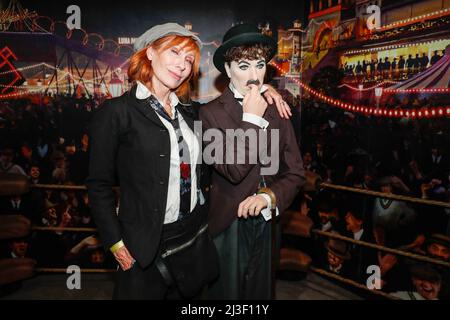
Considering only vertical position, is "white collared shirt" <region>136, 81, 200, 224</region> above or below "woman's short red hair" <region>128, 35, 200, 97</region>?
below

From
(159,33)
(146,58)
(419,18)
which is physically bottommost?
(146,58)

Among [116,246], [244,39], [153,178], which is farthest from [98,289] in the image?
[244,39]

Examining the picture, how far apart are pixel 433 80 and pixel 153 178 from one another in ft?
8.13

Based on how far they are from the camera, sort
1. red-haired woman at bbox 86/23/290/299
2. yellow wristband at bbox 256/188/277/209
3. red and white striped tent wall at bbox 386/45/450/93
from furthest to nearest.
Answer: red and white striped tent wall at bbox 386/45/450/93 < yellow wristband at bbox 256/188/277/209 < red-haired woman at bbox 86/23/290/299

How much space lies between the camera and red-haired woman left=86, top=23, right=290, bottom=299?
5.28ft

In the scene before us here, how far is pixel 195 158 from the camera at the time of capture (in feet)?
5.87

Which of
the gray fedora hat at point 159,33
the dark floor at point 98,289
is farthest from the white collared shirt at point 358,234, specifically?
the gray fedora hat at point 159,33

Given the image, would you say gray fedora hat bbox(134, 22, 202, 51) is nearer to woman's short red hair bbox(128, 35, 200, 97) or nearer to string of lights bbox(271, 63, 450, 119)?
woman's short red hair bbox(128, 35, 200, 97)

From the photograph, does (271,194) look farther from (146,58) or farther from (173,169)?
(146,58)

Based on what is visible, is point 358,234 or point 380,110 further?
point 358,234

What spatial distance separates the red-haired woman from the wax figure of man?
128 mm

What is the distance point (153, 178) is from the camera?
1.63 metres

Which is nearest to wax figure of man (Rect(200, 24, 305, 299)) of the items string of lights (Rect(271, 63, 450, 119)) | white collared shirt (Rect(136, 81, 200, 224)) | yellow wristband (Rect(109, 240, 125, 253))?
white collared shirt (Rect(136, 81, 200, 224))

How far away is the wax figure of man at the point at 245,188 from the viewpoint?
1851 millimetres
